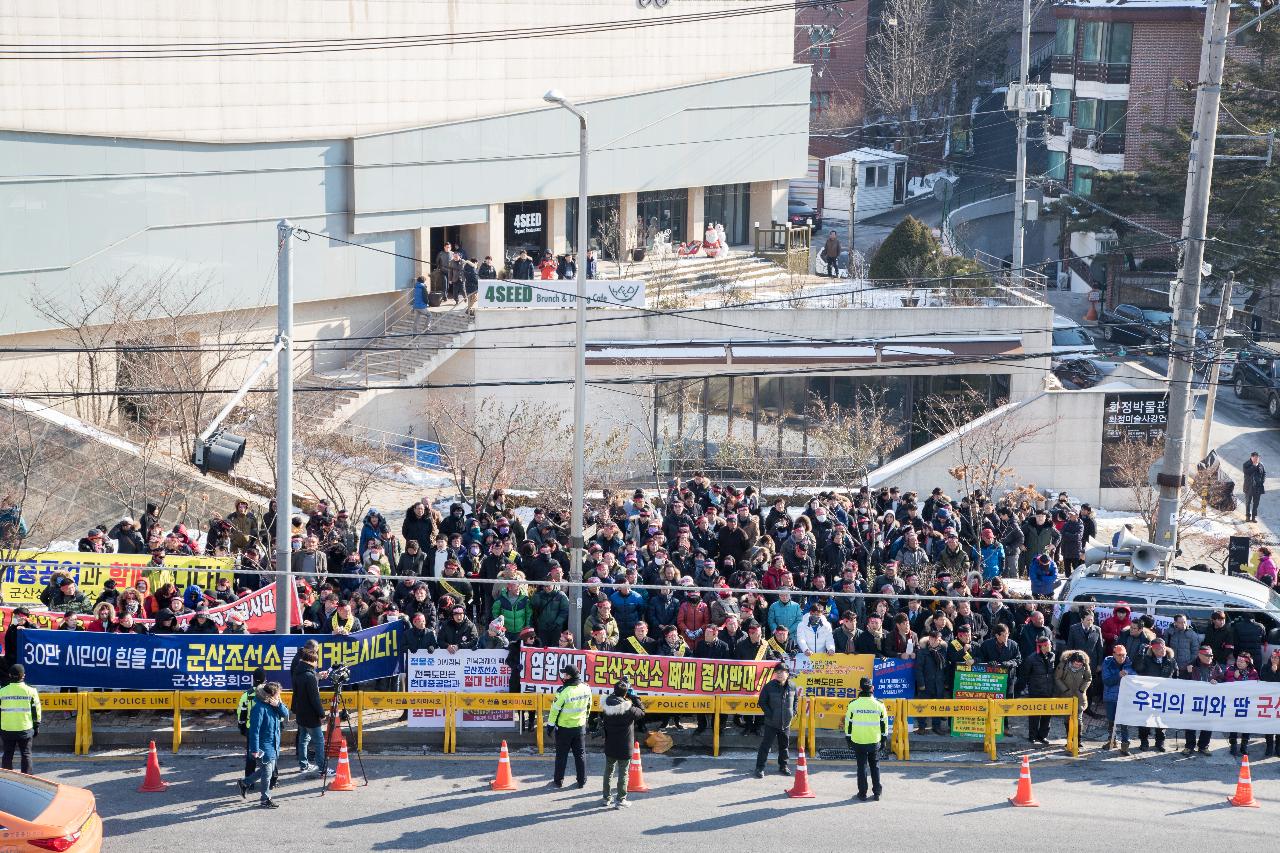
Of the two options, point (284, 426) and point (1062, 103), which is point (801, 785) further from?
point (1062, 103)

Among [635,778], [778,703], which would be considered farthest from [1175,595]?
[635,778]

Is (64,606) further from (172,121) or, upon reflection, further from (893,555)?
(172,121)

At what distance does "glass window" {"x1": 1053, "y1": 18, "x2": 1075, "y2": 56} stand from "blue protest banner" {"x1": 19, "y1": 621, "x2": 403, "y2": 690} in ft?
144

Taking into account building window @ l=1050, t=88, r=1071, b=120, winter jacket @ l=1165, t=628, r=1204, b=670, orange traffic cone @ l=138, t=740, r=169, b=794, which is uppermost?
building window @ l=1050, t=88, r=1071, b=120

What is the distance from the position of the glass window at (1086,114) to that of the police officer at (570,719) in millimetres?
42206

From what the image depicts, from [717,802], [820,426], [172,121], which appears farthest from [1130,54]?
[717,802]

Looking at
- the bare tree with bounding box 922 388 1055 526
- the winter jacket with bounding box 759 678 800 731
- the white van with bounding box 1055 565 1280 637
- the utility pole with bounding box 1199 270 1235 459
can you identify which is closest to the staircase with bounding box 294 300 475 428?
the bare tree with bounding box 922 388 1055 526

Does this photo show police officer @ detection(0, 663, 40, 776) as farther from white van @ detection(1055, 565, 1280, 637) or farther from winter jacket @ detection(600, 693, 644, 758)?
white van @ detection(1055, 565, 1280, 637)

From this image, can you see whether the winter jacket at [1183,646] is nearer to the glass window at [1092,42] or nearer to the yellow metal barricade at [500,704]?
the yellow metal barricade at [500,704]

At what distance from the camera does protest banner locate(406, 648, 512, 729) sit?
754 inches

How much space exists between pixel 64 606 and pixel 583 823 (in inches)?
324

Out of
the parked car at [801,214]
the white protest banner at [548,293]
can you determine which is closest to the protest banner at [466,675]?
the white protest banner at [548,293]

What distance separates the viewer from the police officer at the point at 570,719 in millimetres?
17375

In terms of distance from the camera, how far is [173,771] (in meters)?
17.8
